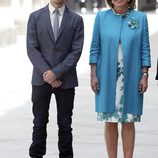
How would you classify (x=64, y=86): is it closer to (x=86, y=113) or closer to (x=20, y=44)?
(x=86, y=113)

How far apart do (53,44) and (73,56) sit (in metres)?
0.22

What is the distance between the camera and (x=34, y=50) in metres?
7.11

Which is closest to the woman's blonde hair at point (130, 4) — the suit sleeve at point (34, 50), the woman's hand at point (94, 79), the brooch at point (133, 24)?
the brooch at point (133, 24)

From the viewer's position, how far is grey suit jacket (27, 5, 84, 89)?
23.3 feet

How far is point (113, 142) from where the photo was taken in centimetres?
711

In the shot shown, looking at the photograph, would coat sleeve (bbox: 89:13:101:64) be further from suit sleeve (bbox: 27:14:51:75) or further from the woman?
A: suit sleeve (bbox: 27:14:51:75)

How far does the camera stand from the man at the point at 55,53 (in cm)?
707

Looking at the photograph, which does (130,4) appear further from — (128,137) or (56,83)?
(128,137)

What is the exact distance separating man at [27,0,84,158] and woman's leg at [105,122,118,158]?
1.43 ft

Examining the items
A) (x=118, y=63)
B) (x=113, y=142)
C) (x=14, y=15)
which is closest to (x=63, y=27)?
(x=118, y=63)

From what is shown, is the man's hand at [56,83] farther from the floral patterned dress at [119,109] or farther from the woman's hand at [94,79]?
the floral patterned dress at [119,109]

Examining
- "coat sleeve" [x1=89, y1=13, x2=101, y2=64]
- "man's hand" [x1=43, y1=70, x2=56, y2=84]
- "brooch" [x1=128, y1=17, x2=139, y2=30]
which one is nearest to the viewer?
"brooch" [x1=128, y1=17, x2=139, y2=30]

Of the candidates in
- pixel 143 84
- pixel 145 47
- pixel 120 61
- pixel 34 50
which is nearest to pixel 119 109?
pixel 143 84

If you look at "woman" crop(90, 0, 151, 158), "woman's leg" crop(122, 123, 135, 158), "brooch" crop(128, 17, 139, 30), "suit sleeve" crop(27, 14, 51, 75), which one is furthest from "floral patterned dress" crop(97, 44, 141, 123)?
"suit sleeve" crop(27, 14, 51, 75)
